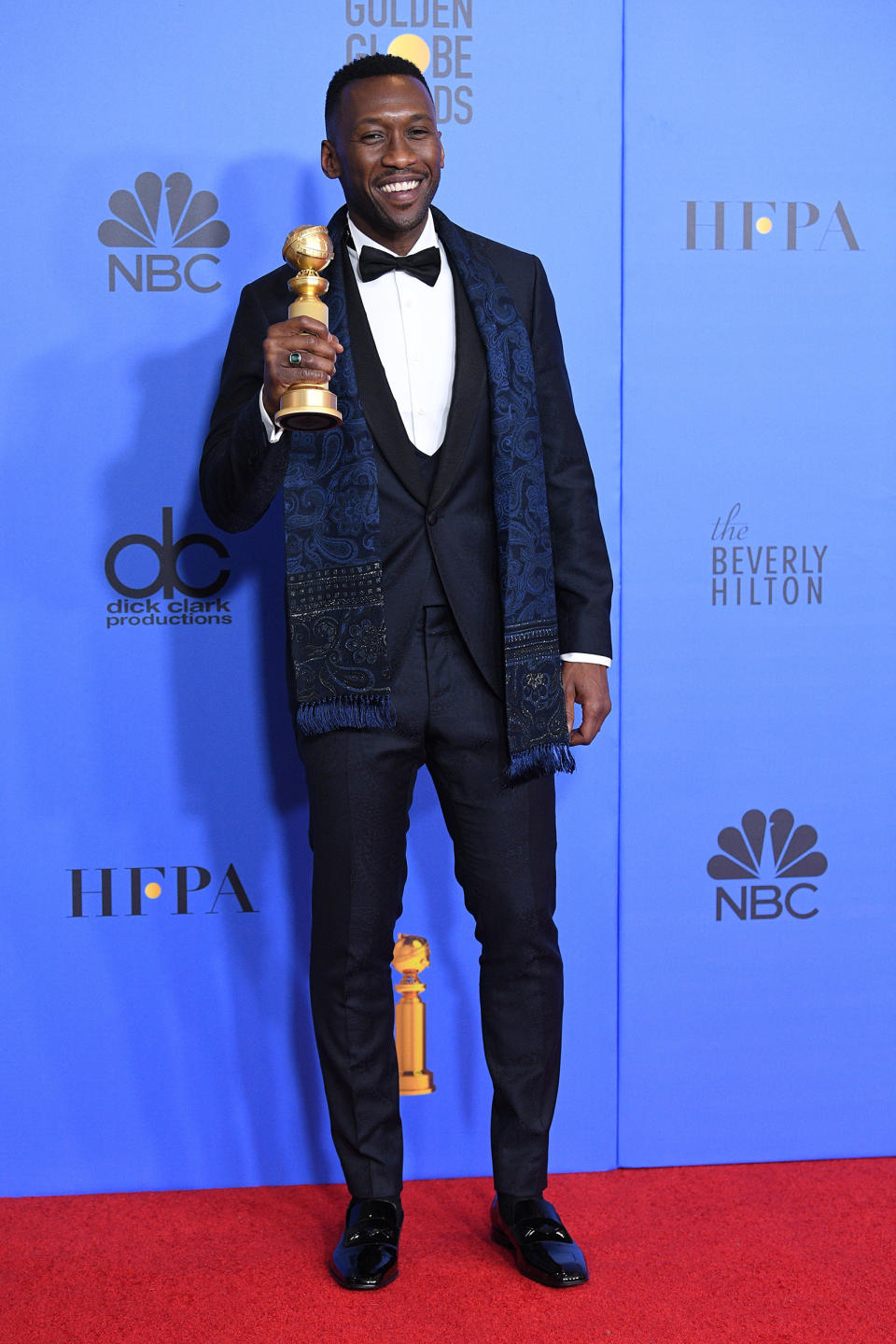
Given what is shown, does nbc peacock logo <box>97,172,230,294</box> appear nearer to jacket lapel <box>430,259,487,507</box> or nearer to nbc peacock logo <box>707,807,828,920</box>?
jacket lapel <box>430,259,487,507</box>

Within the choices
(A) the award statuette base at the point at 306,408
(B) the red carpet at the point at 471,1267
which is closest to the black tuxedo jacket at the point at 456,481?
(A) the award statuette base at the point at 306,408

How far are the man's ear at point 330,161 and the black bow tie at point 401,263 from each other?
0.54 feet

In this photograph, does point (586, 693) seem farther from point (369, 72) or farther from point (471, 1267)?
point (369, 72)

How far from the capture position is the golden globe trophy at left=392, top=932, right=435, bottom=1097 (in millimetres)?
2695

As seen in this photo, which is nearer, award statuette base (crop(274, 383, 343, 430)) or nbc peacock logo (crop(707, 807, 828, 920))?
award statuette base (crop(274, 383, 343, 430))

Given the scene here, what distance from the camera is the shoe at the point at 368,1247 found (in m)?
2.20

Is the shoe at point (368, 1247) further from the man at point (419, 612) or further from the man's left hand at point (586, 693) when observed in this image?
the man's left hand at point (586, 693)

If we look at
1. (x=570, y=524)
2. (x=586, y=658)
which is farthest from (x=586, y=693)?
(x=570, y=524)

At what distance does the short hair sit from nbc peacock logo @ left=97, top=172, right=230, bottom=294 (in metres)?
0.44

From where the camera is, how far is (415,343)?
2.24 meters

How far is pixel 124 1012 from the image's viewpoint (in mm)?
2689

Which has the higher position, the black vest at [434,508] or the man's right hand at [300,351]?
the man's right hand at [300,351]

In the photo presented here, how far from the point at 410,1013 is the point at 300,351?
147 centimetres

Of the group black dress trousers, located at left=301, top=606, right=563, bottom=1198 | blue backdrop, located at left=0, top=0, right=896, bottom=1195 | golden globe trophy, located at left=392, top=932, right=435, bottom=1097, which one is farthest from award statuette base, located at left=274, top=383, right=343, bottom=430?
golden globe trophy, located at left=392, top=932, right=435, bottom=1097
